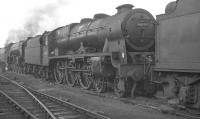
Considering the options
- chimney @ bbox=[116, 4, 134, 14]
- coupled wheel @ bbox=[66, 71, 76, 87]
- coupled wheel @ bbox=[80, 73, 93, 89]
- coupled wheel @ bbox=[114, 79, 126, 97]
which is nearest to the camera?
coupled wheel @ bbox=[114, 79, 126, 97]

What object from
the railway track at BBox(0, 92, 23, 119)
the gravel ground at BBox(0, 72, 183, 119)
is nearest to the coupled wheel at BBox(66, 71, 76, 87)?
the gravel ground at BBox(0, 72, 183, 119)

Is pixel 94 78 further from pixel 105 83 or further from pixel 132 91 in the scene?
pixel 132 91

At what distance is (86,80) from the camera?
534 inches

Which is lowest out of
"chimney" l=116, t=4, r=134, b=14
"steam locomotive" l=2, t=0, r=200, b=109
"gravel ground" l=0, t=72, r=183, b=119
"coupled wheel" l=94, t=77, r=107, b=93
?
"gravel ground" l=0, t=72, r=183, b=119

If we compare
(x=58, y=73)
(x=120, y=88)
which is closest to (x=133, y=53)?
(x=120, y=88)

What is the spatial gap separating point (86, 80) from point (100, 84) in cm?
153

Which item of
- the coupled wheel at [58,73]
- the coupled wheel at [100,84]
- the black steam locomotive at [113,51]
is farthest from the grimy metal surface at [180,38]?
the coupled wheel at [58,73]

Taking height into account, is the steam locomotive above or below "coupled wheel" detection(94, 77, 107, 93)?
above

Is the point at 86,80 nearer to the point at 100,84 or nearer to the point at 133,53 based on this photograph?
the point at 100,84

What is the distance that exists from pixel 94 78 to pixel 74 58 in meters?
1.93

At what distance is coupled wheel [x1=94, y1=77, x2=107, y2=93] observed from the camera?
11884mm

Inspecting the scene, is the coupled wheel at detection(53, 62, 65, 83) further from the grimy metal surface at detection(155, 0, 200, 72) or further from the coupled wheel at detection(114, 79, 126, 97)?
the grimy metal surface at detection(155, 0, 200, 72)

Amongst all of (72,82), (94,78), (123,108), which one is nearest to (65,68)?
(72,82)

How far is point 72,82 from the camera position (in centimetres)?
1519
